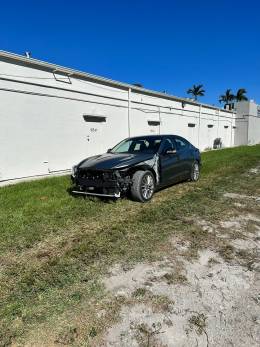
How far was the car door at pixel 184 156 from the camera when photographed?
7.96 metres

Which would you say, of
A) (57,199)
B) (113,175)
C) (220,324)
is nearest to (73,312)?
(220,324)

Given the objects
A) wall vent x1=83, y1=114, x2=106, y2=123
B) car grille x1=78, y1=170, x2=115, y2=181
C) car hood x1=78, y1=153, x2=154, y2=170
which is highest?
wall vent x1=83, y1=114, x2=106, y2=123

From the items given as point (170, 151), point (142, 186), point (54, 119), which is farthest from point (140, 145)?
point (54, 119)

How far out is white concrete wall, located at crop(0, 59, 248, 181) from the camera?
29.5 ft

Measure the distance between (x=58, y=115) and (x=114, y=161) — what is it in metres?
5.19

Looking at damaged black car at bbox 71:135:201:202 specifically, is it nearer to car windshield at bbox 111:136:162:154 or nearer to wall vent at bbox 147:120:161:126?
car windshield at bbox 111:136:162:154

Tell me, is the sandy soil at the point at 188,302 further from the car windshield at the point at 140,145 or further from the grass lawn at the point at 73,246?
the car windshield at the point at 140,145

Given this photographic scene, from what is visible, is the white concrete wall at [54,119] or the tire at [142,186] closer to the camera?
the tire at [142,186]

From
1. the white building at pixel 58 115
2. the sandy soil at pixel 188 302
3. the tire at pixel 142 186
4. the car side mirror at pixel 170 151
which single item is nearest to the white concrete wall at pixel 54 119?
the white building at pixel 58 115

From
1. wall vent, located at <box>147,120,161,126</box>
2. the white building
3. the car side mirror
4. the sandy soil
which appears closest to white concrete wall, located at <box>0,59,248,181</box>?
the white building

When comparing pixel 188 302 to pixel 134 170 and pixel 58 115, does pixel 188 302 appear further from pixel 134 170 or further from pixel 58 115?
pixel 58 115

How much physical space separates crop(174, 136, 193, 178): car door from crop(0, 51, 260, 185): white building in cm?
468

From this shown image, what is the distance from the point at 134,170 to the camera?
635cm

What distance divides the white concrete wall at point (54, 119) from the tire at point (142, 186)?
476 cm
